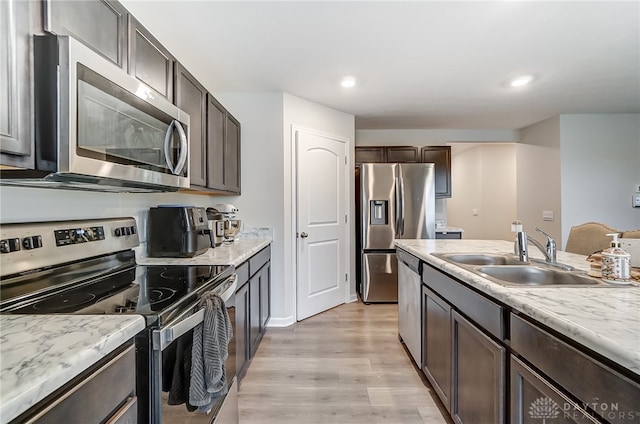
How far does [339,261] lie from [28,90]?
309cm

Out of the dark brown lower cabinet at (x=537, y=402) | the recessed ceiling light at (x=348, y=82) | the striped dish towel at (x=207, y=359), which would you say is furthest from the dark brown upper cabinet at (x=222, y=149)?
the dark brown lower cabinet at (x=537, y=402)

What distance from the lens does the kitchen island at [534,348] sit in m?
0.67

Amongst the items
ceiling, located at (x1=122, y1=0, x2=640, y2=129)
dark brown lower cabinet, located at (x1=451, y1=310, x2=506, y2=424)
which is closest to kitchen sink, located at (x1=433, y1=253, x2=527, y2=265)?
dark brown lower cabinet, located at (x1=451, y1=310, x2=506, y2=424)

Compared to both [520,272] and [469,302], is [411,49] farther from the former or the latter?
[469,302]

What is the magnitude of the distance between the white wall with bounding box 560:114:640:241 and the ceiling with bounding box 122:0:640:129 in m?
0.43

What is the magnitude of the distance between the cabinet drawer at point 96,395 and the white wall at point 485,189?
6.06 metres

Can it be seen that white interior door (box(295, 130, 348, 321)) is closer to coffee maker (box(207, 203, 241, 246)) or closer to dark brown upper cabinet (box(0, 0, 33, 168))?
coffee maker (box(207, 203, 241, 246))

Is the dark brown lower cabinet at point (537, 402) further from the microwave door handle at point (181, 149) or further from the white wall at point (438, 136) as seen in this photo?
the white wall at point (438, 136)

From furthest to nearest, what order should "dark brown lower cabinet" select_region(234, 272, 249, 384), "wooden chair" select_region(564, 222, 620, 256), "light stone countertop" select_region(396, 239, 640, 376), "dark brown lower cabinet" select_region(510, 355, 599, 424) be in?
"wooden chair" select_region(564, 222, 620, 256) < "dark brown lower cabinet" select_region(234, 272, 249, 384) < "dark brown lower cabinet" select_region(510, 355, 599, 424) < "light stone countertop" select_region(396, 239, 640, 376)

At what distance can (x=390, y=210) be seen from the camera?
12.4 ft

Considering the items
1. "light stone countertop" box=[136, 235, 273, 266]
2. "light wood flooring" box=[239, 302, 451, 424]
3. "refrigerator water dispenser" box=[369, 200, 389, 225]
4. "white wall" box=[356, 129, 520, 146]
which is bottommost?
"light wood flooring" box=[239, 302, 451, 424]

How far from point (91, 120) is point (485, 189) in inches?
252

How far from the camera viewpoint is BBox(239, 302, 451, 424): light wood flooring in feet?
5.61

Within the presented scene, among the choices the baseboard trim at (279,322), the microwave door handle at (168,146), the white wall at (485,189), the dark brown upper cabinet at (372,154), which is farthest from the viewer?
the white wall at (485,189)
